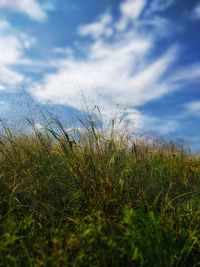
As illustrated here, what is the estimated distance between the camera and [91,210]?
19.9 ft

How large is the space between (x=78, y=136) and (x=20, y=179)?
3.80 feet

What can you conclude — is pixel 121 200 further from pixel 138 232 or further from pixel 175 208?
pixel 138 232

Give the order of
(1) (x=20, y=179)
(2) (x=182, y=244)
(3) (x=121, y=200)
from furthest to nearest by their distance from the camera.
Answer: (1) (x=20, y=179), (3) (x=121, y=200), (2) (x=182, y=244)

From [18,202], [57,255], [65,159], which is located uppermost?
[65,159]

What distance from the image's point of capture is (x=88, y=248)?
4777 millimetres

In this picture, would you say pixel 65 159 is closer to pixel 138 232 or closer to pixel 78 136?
pixel 78 136

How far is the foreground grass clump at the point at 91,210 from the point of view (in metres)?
4.86

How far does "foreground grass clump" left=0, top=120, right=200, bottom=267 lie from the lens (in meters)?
4.86

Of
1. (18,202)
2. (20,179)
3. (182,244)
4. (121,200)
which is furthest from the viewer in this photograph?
(20,179)

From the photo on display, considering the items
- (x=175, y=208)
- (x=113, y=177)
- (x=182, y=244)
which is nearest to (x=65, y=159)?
(x=113, y=177)

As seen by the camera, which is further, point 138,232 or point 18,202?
point 18,202

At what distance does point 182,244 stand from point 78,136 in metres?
2.78

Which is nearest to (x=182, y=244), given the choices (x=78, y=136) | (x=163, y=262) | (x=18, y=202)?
(x=163, y=262)

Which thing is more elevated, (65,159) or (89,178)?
(65,159)
